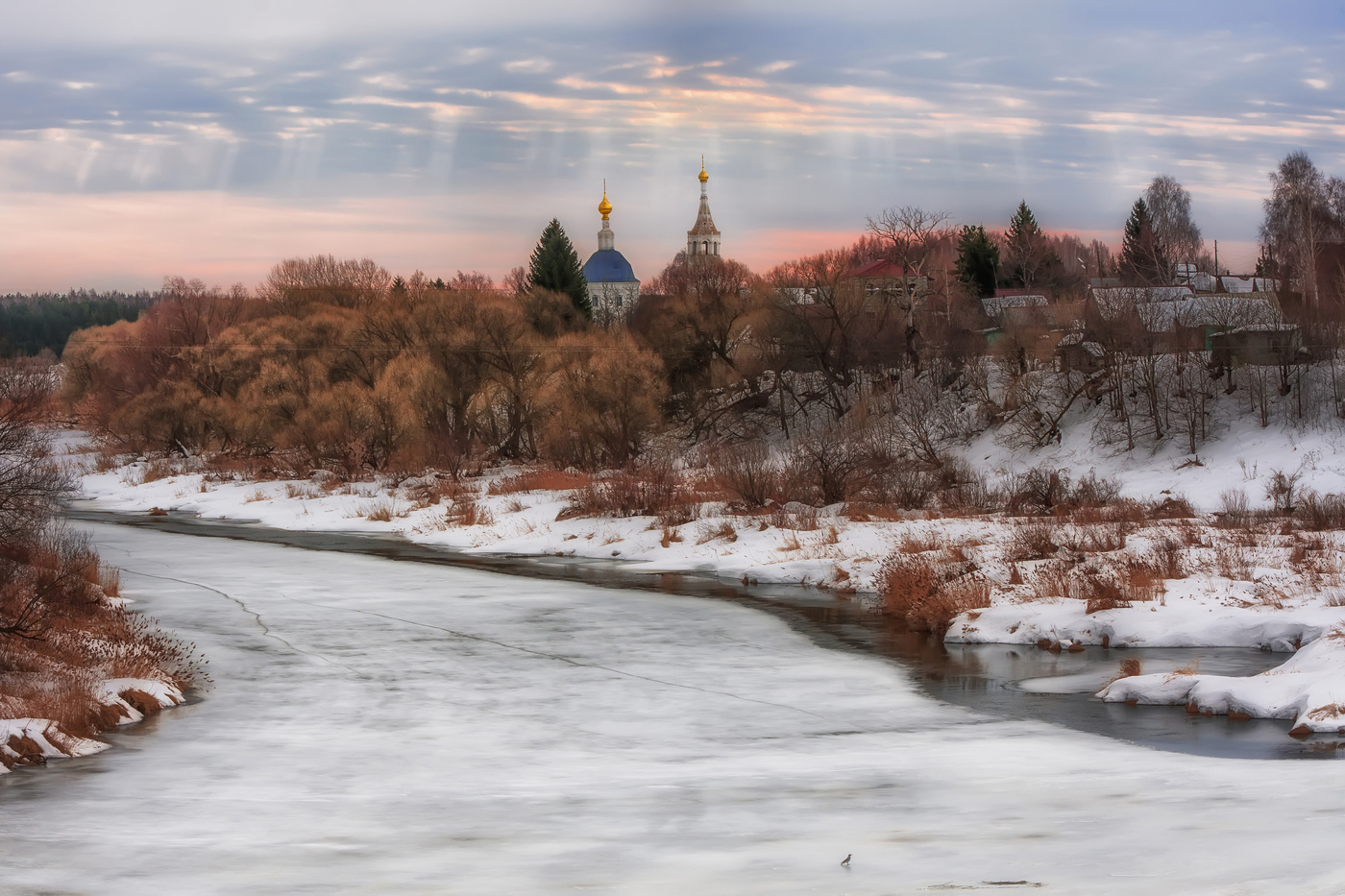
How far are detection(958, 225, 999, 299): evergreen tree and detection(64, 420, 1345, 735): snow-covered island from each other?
42.2 m

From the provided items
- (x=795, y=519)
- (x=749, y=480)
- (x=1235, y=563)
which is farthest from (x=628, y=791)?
(x=749, y=480)

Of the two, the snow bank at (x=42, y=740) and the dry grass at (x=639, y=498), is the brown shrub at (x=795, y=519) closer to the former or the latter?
the dry grass at (x=639, y=498)

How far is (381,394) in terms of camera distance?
→ 56.4m

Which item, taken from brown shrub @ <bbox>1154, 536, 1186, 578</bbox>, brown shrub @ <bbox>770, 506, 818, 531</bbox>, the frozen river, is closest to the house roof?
brown shrub @ <bbox>770, 506, 818, 531</bbox>

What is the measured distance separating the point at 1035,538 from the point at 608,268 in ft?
419

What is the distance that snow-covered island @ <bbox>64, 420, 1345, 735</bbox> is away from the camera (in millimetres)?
18422

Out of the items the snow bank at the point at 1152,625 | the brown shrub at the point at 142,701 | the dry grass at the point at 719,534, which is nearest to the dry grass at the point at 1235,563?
the snow bank at the point at 1152,625

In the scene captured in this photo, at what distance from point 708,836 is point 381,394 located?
48356mm

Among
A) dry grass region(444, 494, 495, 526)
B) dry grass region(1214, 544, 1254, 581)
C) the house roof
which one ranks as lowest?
dry grass region(444, 494, 495, 526)

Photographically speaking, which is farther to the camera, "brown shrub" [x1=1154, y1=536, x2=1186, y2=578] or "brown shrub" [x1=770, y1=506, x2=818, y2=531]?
"brown shrub" [x1=770, y1=506, x2=818, y2=531]

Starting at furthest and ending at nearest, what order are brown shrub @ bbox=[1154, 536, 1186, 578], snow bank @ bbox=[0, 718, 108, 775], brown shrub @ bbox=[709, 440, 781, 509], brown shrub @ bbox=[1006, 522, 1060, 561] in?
brown shrub @ bbox=[709, 440, 781, 509] → brown shrub @ bbox=[1006, 522, 1060, 561] → brown shrub @ bbox=[1154, 536, 1186, 578] → snow bank @ bbox=[0, 718, 108, 775]

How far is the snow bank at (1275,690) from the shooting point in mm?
13336

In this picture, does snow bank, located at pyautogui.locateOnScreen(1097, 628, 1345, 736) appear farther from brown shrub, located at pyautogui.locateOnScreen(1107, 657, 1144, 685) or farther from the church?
the church

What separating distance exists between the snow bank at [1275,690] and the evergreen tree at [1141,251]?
79.0 metres
